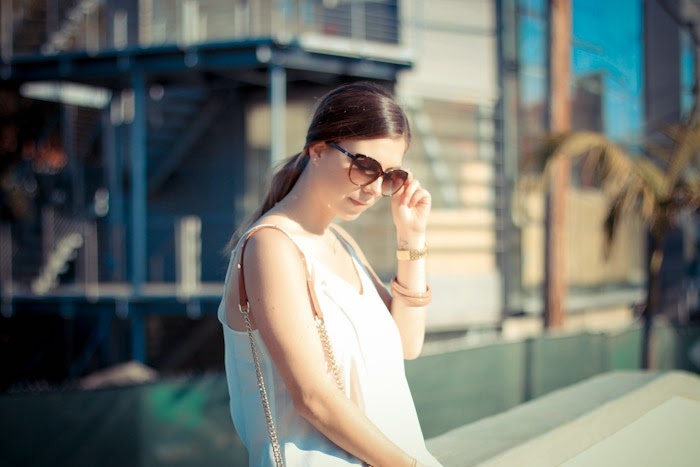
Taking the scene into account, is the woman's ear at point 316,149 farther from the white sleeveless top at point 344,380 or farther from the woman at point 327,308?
the white sleeveless top at point 344,380

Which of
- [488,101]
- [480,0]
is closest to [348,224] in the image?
[488,101]

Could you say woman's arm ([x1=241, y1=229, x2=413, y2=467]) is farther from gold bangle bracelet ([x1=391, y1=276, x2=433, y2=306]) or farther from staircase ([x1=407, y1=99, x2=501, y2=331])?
staircase ([x1=407, y1=99, x2=501, y2=331])

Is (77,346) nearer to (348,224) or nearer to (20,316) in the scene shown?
(20,316)

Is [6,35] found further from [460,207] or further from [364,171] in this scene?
[364,171]

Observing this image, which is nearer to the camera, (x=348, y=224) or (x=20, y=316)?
(x=348, y=224)

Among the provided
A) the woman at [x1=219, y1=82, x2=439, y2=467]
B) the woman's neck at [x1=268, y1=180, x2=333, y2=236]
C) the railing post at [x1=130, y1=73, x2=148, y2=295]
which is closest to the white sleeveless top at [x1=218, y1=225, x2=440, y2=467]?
the woman at [x1=219, y1=82, x2=439, y2=467]

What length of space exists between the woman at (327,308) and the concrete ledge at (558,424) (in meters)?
0.37

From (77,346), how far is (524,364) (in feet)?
42.3

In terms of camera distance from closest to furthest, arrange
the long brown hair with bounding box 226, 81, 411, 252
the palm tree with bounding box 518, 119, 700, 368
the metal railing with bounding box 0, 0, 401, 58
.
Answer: the long brown hair with bounding box 226, 81, 411, 252
the palm tree with bounding box 518, 119, 700, 368
the metal railing with bounding box 0, 0, 401, 58

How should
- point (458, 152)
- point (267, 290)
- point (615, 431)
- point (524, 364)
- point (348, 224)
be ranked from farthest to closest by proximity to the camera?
point (458, 152) → point (348, 224) → point (524, 364) → point (615, 431) → point (267, 290)

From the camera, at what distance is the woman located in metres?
1.77

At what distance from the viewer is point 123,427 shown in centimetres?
541

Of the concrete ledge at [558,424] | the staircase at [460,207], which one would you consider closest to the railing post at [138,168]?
the staircase at [460,207]

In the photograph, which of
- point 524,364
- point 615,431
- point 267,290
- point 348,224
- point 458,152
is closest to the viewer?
point 267,290
